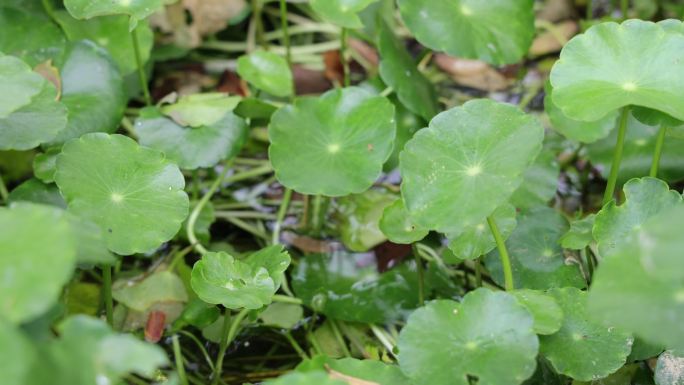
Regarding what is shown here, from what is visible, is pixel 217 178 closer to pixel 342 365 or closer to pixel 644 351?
pixel 342 365

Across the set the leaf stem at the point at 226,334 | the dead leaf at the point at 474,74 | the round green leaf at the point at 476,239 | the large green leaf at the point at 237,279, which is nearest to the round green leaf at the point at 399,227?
the round green leaf at the point at 476,239

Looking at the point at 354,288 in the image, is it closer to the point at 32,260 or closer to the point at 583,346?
the point at 583,346

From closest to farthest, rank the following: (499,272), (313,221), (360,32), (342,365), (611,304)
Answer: (611,304), (342,365), (499,272), (313,221), (360,32)

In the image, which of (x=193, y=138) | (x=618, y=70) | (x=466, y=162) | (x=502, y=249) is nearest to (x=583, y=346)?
(x=502, y=249)

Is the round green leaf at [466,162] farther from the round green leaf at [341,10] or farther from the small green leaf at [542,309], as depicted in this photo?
the round green leaf at [341,10]

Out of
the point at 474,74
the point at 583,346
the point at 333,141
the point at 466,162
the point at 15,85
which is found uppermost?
the point at 15,85

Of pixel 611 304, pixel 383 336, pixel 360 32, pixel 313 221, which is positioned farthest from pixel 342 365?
pixel 360 32
